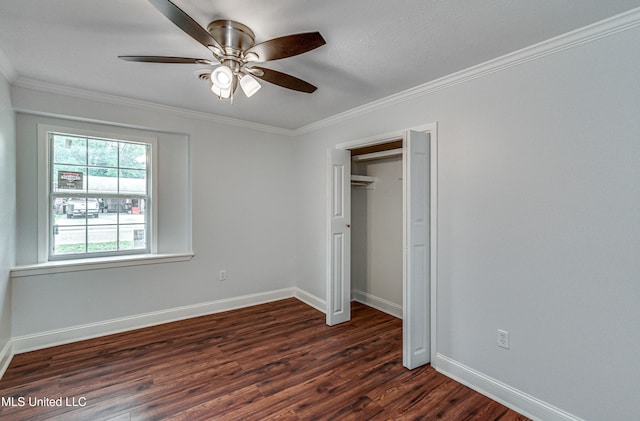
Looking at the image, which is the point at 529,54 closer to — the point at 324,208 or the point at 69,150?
the point at 324,208

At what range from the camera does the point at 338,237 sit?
11.1ft

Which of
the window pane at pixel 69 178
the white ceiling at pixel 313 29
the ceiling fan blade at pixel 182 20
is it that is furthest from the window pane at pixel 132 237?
the ceiling fan blade at pixel 182 20

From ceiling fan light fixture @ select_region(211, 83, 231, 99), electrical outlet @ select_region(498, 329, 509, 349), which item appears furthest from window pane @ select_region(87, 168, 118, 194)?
electrical outlet @ select_region(498, 329, 509, 349)

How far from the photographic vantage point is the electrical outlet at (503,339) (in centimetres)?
206

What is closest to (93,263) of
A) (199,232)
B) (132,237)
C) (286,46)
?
(132,237)

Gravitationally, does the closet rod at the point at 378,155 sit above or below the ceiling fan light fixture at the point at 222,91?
below

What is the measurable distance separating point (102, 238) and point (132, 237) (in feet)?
0.91

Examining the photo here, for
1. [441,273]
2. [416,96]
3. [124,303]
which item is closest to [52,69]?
[124,303]

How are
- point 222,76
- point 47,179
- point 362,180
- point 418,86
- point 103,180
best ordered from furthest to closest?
point 362,180
point 103,180
point 47,179
point 418,86
point 222,76

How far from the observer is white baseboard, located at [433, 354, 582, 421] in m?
1.84

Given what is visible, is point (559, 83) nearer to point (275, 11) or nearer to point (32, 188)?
point (275, 11)

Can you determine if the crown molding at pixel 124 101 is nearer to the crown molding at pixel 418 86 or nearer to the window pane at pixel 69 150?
the crown molding at pixel 418 86

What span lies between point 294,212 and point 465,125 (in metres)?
2.69

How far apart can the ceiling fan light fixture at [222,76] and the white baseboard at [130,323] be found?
9.26ft
